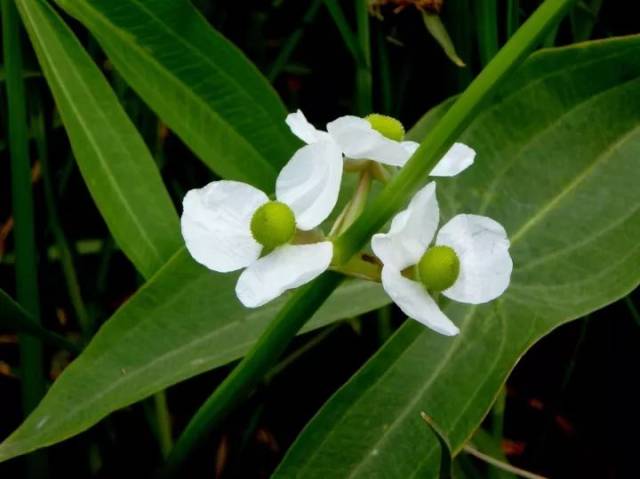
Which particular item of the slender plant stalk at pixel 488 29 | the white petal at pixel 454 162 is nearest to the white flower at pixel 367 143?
the white petal at pixel 454 162

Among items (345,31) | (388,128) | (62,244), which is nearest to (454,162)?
(388,128)

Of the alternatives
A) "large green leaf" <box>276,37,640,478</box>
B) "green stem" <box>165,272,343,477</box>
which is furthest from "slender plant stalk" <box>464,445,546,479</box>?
"green stem" <box>165,272,343,477</box>

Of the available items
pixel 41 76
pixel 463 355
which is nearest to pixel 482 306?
pixel 463 355

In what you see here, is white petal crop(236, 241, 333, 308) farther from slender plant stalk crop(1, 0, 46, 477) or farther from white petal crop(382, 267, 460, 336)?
slender plant stalk crop(1, 0, 46, 477)

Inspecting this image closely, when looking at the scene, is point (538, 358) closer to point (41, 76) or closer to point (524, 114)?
point (524, 114)

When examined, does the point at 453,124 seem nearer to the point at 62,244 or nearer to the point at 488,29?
the point at 488,29
